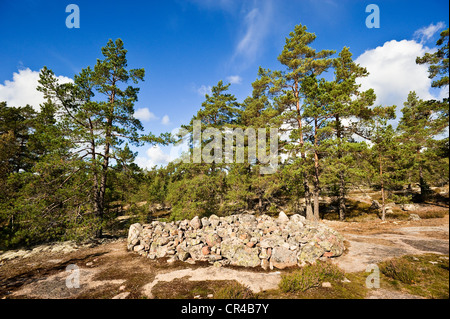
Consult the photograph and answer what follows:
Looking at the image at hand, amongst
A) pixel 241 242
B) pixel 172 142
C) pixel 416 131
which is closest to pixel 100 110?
pixel 172 142

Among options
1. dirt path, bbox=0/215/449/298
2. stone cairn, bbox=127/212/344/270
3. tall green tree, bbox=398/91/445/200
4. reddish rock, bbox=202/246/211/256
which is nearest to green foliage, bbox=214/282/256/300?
dirt path, bbox=0/215/449/298

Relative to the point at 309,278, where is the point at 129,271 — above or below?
below

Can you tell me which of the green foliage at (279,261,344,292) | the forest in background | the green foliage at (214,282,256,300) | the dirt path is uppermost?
the forest in background

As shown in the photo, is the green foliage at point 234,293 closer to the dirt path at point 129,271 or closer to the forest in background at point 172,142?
the dirt path at point 129,271

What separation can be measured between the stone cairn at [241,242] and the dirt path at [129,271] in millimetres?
630

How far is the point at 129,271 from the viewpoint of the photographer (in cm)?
795

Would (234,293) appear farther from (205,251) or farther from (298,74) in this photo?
(298,74)

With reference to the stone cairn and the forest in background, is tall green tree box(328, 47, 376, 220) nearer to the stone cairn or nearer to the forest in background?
the forest in background

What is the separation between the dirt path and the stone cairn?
63 centimetres

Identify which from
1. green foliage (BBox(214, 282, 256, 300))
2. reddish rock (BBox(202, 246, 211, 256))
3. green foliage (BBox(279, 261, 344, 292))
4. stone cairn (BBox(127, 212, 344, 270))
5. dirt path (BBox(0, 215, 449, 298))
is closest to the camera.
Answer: green foliage (BBox(214, 282, 256, 300))

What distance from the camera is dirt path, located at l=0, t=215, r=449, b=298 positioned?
6.29m

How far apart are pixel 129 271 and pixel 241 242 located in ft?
18.7

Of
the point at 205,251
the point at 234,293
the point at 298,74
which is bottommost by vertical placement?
the point at 205,251

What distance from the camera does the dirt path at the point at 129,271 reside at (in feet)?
20.6
